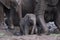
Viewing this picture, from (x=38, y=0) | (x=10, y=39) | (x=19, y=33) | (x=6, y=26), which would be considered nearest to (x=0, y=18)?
(x=6, y=26)

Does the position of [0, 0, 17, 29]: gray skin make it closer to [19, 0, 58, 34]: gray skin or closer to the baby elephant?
[19, 0, 58, 34]: gray skin

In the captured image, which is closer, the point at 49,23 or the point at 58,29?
the point at 58,29

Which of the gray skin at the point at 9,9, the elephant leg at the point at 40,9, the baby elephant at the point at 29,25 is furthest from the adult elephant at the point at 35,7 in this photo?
the baby elephant at the point at 29,25

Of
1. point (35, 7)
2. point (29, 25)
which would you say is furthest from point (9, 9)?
point (29, 25)

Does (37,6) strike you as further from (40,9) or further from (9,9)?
(9,9)

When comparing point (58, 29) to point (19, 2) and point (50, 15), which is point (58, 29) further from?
point (19, 2)

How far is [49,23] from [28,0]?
1.04 meters

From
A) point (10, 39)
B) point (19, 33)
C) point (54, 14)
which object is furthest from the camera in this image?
point (54, 14)

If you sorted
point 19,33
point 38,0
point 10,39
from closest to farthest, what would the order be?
point 10,39, point 19,33, point 38,0

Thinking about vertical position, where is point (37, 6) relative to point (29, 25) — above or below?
above

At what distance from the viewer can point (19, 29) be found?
586 centimetres

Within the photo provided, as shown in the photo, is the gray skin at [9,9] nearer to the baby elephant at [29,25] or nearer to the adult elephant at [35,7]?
the adult elephant at [35,7]

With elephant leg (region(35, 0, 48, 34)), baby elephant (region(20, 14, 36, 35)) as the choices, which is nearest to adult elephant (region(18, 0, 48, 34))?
elephant leg (region(35, 0, 48, 34))

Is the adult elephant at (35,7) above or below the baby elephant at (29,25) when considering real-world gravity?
above
